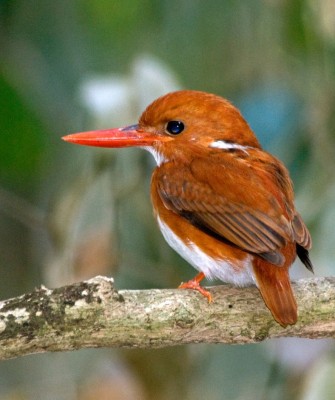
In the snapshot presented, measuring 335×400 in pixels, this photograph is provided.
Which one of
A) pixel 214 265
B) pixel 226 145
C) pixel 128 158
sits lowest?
pixel 214 265

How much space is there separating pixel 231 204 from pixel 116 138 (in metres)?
0.65

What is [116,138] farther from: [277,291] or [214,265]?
[277,291]

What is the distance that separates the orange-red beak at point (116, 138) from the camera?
3.78 metres

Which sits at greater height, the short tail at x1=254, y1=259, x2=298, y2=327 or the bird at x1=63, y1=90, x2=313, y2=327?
the bird at x1=63, y1=90, x2=313, y2=327

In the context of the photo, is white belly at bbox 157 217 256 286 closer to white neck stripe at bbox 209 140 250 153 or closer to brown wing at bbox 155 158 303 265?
brown wing at bbox 155 158 303 265

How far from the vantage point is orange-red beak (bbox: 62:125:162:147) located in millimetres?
3779

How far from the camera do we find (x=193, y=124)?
12.2ft

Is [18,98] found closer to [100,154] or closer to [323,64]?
[100,154]

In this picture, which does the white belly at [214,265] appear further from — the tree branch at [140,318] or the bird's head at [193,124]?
the bird's head at [193,124]

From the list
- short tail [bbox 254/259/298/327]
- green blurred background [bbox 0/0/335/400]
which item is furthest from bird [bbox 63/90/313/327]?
green blurred background [bbox 0/0/335/400]

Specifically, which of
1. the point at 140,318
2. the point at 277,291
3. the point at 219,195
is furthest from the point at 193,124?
the point at 140,318

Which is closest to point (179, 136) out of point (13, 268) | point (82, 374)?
point (82, 374)

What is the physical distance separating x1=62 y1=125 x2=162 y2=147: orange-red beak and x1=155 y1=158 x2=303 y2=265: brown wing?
0.22 metres

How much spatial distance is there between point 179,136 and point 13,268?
1836 millimetres
